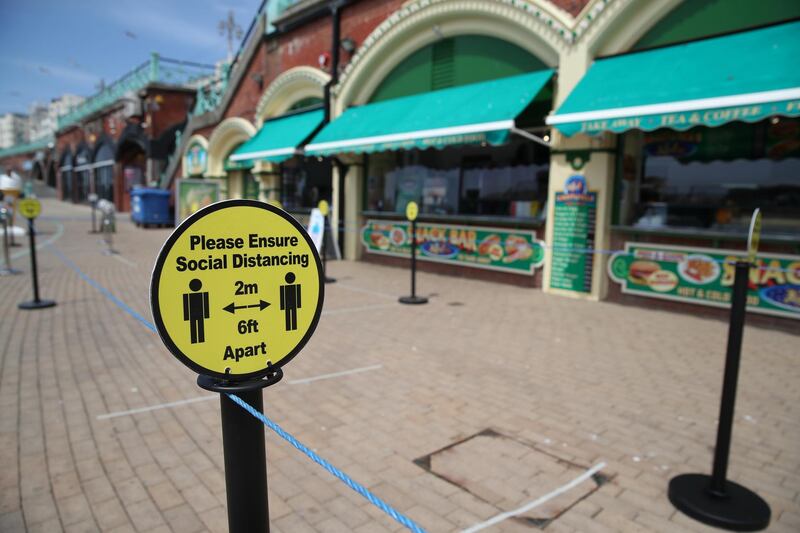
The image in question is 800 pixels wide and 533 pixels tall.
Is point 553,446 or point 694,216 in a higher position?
point 694,216

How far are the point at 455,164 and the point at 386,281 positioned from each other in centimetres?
329

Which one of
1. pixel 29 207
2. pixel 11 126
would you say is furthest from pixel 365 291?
pixel 11 126

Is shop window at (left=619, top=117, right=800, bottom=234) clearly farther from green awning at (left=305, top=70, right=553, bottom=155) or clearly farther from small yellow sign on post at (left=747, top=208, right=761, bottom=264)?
small yellow sign on post at (left=747, top=208, right=761, bottom=264)

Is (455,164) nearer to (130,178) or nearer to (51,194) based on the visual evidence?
(130,178)

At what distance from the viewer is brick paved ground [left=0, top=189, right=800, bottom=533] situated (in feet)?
9.43

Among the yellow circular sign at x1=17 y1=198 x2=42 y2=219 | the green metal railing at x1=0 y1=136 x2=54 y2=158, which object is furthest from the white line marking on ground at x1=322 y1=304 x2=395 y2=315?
the green metal railing at x1=0 y1=136 x2=54 y2=158

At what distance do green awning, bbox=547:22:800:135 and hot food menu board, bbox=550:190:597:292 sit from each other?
4.96 feet

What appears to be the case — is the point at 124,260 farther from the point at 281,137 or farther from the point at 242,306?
the point at 242,306

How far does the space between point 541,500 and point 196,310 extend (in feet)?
7.97

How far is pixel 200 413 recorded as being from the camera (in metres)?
4.09

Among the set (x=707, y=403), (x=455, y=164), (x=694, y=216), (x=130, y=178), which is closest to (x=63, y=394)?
(x=707, y=403)

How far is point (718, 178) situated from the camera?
25.3 ft

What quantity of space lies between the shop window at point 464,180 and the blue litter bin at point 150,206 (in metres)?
14.2

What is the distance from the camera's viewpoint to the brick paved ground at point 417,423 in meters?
2.88
